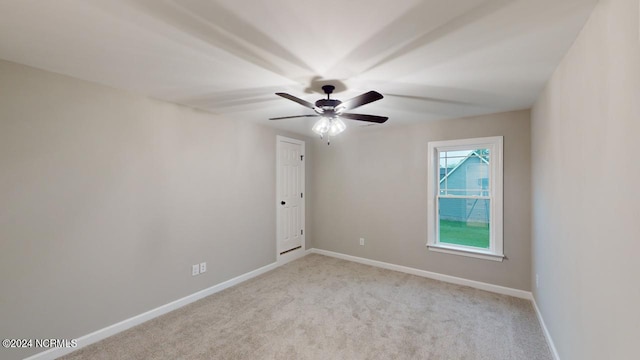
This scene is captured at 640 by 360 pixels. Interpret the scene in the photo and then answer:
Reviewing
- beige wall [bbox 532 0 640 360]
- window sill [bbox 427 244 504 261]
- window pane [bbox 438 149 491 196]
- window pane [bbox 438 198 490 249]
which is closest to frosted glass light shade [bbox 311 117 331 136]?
beige wall [bbox 532 0 640 360]

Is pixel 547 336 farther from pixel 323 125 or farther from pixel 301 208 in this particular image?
pixel 301 208

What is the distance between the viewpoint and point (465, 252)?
363 centimetres

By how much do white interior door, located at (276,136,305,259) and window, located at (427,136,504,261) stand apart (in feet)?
7.35

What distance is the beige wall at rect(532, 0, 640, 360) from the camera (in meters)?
1.07

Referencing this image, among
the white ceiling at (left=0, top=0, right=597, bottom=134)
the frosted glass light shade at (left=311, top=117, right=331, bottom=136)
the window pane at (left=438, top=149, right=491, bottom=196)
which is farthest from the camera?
the window pane at (left=438, top=149, right=491, bottom=196)

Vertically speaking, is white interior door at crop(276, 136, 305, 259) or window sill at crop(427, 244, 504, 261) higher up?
white interior door at crop(276, 136, 305, 259)

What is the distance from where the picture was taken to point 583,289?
1551mm

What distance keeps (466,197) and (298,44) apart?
3236mm

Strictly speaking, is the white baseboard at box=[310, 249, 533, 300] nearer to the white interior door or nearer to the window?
the window

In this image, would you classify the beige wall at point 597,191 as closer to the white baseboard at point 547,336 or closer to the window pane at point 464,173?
the white baseboard at point 547,336

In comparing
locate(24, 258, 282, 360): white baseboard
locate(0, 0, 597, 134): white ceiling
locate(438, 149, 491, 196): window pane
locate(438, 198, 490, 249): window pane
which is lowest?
locate(24, 258, 282, 360): white baseboard

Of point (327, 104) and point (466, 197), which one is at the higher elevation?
point (327, 104)

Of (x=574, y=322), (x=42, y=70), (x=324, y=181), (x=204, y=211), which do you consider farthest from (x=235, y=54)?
(x=324, y=181)

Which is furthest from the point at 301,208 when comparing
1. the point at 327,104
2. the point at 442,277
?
the point at 327,104
